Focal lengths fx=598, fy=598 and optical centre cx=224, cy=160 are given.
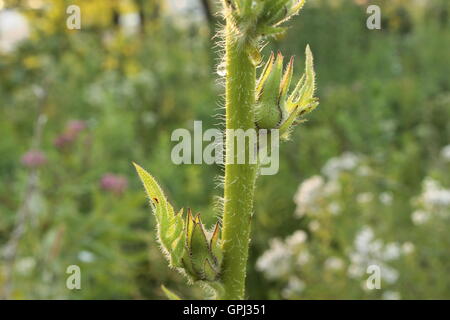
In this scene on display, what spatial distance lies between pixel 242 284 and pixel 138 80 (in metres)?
4.71

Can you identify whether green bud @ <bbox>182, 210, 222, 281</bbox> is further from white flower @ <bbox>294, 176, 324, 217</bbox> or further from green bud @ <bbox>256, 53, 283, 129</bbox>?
white flower @ <bbox>294, 176, 324, 217</bbox>

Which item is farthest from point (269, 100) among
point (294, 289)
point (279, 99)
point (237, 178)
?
point (294, 289)

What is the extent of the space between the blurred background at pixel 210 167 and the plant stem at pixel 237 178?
9cm

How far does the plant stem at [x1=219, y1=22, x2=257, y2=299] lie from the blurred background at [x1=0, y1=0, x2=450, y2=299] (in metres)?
0.09

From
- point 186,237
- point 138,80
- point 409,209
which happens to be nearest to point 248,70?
point 186,237

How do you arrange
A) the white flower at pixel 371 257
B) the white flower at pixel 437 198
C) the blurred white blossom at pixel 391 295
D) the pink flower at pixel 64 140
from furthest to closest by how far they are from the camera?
the pink flower at pixel 64 140, the white flower at pixel 437 198, the white flower at pixel 371 257, the blurred white blossom at pixel 391 295

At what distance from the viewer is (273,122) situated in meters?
1.05

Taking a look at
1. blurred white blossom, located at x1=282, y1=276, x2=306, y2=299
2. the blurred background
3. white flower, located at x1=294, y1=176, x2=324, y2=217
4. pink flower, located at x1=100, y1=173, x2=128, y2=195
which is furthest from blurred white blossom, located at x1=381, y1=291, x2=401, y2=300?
pink flower, located at x1=100, y1=173, x2=128, y2=195

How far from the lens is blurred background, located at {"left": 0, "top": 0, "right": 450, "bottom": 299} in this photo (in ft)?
8.67

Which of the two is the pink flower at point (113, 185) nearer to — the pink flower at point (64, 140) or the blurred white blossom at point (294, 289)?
the pink flower at point (64, 140)

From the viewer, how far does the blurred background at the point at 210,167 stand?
264 centimetres

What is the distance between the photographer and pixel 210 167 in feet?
14.5

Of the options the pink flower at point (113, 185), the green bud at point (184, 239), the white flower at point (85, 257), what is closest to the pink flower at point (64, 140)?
the pink flower at point (113, 185)
